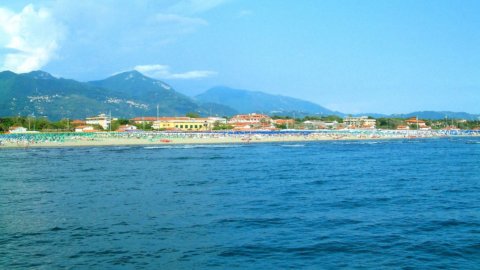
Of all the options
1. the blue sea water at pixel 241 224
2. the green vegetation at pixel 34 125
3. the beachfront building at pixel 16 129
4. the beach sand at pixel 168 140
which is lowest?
the blue sea water at pixel 241 224

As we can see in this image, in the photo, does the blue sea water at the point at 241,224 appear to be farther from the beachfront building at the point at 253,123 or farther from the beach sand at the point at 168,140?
the beachfront building at the point at 253,123

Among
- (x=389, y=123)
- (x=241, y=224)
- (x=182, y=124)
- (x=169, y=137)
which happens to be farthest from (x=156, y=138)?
(x=389, y=123)

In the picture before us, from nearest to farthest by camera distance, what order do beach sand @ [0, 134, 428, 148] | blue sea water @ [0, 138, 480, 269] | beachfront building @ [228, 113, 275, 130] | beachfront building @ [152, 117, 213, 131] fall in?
blue sea water @ [0, 138, 480, 269], beach sand @ [0, 134, 428, 148], beachfront building @ [152, 117, 213, 131], beachfront building @ [228, 113, 275, 130]

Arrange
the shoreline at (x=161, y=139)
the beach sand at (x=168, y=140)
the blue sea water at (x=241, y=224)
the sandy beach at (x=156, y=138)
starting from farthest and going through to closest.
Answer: the sandy beach at (x=156, y=138) < the shoreline at (x=161, y=139) < the beach sand at (x=168, y=140) < the blue sea water at (x=241, y=224)

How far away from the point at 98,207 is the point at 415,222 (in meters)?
10.6

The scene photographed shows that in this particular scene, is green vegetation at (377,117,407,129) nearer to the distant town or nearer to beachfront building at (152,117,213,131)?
Result: the distant town

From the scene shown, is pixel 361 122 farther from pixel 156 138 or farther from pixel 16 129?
pixel 16 129

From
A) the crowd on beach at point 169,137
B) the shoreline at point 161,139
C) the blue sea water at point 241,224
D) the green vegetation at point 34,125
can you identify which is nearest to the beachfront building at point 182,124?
the green vegetation at point 34,125

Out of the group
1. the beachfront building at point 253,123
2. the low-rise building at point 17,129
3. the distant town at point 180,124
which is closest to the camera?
the low-rise building at point 17,129

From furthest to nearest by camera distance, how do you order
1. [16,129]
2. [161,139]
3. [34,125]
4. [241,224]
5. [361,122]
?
1. [361,122]
2. [34,125]
3. [16,129]
4. [161,139]
5. [241,224]

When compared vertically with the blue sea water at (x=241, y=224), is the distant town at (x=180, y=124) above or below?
above

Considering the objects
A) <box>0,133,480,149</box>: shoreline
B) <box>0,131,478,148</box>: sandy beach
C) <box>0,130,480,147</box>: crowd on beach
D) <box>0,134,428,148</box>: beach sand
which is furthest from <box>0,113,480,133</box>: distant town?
<box>0,134,428,148</box>: beach sand

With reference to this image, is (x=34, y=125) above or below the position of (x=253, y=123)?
below

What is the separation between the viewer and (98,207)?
16.7 metres
